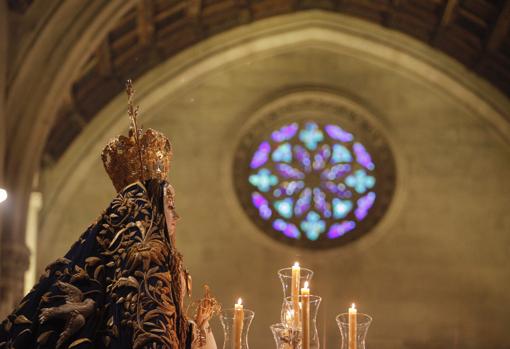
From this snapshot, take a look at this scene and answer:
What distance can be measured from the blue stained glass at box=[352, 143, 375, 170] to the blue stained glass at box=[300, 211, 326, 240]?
2.63ft

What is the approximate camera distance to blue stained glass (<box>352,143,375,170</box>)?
1339 cm

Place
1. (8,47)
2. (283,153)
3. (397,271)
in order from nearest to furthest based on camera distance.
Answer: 1. (8,47)
2. (397,271)
3. (283,153)

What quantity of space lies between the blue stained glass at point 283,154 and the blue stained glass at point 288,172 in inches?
2.9

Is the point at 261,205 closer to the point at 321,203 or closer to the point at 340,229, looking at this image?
the point at 321,203

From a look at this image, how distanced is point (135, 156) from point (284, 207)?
10.1 metres

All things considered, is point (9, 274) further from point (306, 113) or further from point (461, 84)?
point (461, 84)

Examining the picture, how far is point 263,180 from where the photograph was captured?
13500 millimetres

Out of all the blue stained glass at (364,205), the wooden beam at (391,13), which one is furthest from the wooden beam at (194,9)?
the blue stained glass at (364,205)

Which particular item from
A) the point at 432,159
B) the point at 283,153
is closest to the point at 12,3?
the point at 283,153

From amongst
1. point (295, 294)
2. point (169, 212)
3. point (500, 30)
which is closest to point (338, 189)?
point (500, 30)

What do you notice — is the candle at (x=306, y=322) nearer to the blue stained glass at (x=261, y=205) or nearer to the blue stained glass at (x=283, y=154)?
the blue stained glass at (x=261, y=205)

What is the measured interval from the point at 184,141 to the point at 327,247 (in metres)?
2.03

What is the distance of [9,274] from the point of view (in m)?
10.3

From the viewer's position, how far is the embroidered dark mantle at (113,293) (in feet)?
8.93
